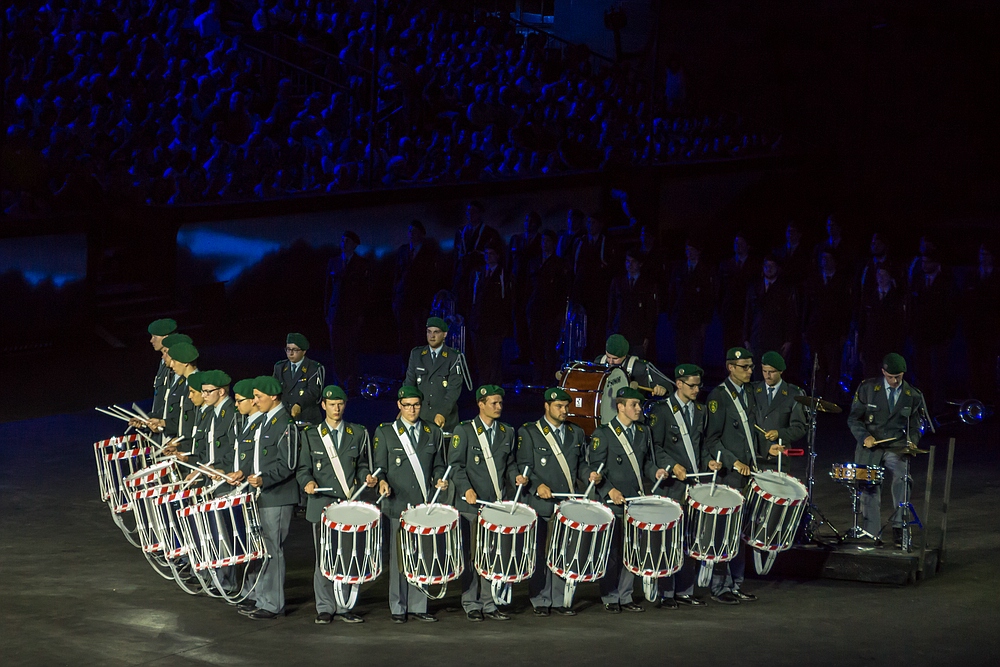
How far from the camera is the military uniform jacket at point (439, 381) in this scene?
41.7ft

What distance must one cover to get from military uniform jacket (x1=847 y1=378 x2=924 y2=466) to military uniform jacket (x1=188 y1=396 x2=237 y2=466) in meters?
4.56

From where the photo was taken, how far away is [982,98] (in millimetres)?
27891

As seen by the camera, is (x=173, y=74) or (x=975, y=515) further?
(x=173, y=74)

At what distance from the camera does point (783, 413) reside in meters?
10.5

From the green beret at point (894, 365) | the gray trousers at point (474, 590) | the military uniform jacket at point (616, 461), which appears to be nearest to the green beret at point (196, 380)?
the gray trousers at point (474, 590)

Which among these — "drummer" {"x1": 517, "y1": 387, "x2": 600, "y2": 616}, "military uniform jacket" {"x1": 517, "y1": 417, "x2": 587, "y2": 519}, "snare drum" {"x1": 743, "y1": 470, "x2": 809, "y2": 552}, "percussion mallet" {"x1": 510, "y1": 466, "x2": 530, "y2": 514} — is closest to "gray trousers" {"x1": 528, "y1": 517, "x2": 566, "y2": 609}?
"drummer" {"x1": 517, "y1": 387, "x2": 600, "y2": 616}

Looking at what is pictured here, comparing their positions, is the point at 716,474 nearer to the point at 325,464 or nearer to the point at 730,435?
the point at 730,435

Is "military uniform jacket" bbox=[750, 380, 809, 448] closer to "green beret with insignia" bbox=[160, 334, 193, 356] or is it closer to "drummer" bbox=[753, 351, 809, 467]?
"drummer" bbox=[753, 351, 809, 467]

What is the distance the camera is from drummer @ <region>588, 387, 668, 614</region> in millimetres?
9375

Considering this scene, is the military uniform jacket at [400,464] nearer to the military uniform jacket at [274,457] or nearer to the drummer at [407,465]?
the drummer at [407,465]

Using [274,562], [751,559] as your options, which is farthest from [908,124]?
[274,562]

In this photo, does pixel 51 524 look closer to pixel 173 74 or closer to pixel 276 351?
pixel 276 351

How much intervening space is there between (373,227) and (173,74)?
3.75 metres

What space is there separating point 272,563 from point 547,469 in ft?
5.98
